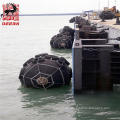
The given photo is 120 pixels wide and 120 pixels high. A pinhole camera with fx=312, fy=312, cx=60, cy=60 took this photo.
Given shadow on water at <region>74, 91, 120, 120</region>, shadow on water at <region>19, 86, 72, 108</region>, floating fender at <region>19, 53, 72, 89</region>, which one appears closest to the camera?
shadow on water at <region>74, 91, 120, 120</region>

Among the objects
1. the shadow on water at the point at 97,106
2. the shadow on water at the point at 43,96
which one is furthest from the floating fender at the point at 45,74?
the shadow on water at the point at 97,106

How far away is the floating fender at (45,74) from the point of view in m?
15.4

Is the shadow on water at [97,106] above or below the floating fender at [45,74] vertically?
below

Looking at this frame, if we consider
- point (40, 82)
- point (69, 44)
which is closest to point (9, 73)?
point (40, 82)

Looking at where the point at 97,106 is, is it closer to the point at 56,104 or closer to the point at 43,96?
the point at 56,104

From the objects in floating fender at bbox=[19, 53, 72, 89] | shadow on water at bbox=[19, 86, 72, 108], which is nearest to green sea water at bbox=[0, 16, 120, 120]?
shadow on water at bbox=[19, 86, 72, 108]

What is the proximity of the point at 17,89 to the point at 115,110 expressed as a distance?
6025 mm

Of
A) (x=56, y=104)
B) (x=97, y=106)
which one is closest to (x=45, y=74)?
(x=56, y=104)

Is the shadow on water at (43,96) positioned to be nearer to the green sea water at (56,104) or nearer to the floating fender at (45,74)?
the green sea water at (56,104)

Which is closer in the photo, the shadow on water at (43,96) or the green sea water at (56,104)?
the green sea water at (56,104)

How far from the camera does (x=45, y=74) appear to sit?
15.4 metres

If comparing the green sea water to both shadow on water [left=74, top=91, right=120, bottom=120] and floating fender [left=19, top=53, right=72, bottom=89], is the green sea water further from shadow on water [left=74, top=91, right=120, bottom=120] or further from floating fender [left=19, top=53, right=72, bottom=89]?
floating fender [left=19, top=53, right=72, bottom=89]

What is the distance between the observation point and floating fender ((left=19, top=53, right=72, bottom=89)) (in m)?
15.4

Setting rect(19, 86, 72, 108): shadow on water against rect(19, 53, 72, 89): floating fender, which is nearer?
rect(19, 86, 72, 108): shadow on water
